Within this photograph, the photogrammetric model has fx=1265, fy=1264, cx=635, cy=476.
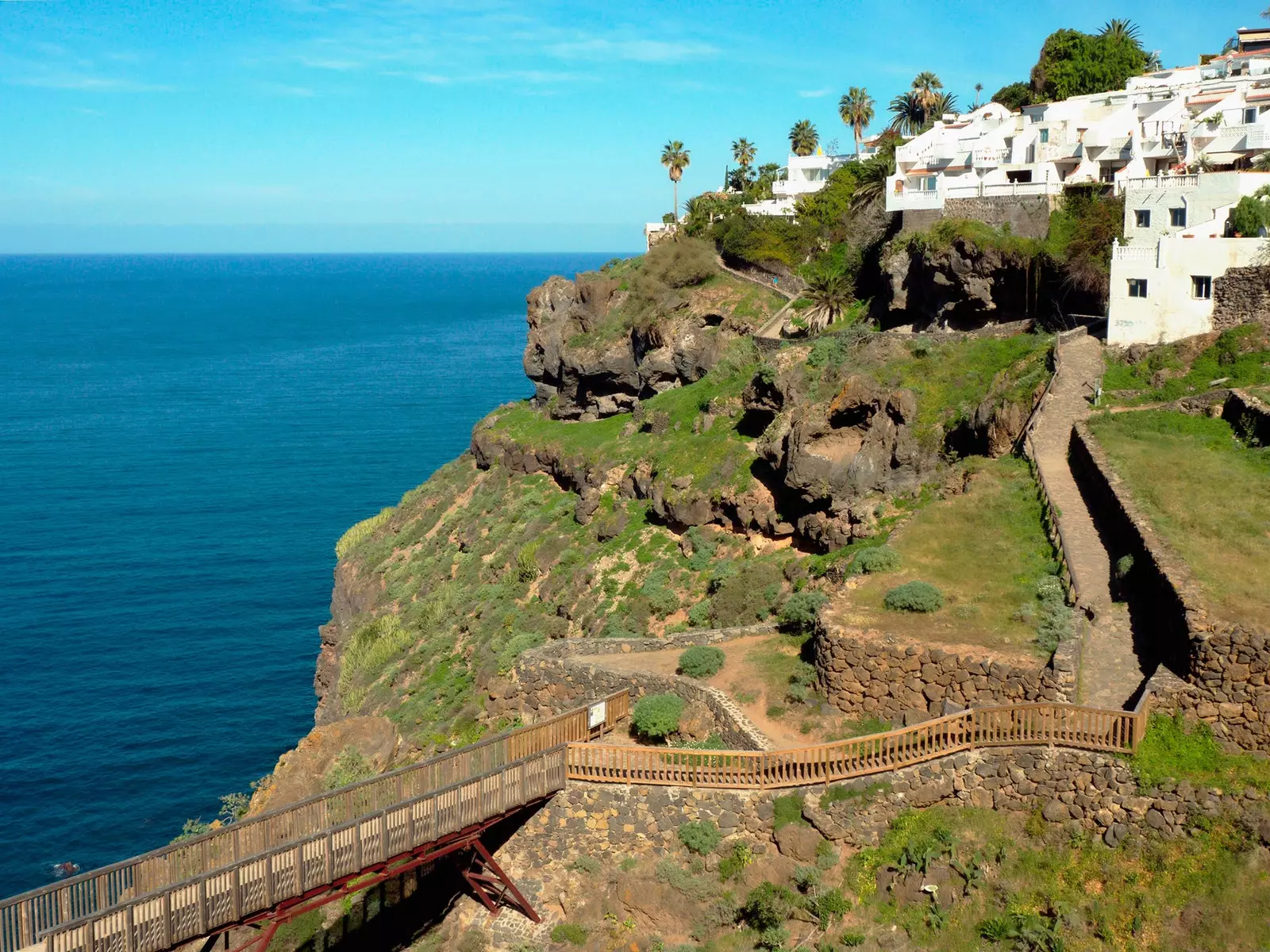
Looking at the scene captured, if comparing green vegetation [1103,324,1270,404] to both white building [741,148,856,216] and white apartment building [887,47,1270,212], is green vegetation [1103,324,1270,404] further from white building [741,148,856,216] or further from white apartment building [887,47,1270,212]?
white building [741,148,856,216]

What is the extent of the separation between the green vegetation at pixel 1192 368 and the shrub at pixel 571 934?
2208 cm

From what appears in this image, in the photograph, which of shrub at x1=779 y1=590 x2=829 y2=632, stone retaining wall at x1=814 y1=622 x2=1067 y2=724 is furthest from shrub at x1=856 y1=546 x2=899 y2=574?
stone retaining wall at x1=814 y1=622 x2=1067 y2=724

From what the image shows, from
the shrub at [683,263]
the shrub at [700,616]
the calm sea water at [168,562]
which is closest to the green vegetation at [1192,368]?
the shrub at [700,616]

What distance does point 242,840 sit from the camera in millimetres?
20641

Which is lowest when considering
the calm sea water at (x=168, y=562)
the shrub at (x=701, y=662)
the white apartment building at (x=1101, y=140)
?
the calm sea water at (x=168, y=562)

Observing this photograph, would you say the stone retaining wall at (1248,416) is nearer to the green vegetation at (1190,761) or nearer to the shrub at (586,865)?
the green vegetation at (1190,761)

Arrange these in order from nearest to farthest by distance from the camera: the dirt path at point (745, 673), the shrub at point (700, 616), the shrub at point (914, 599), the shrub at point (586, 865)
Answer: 1. the shrub at point (586, 865)
2. the dirt path at point (745, 673)
3. the shrub at point (914, 599)
4. the shrub at point (700, 616)

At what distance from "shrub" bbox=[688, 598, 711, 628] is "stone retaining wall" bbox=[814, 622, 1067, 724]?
1227 centimetres

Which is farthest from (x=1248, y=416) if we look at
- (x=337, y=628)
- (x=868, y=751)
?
(x=337, y=628)

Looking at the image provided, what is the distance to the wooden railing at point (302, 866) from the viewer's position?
727 inches

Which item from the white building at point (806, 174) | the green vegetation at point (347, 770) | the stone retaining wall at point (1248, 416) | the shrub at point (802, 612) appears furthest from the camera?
the white building at point (806, 174)

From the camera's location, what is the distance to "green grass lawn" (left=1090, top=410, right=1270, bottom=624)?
2244 centimetres

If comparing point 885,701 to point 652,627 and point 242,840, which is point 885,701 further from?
point 652,627

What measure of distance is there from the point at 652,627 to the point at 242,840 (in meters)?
21.0
